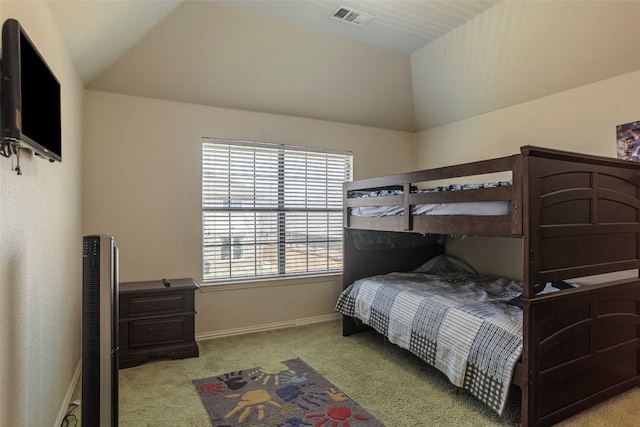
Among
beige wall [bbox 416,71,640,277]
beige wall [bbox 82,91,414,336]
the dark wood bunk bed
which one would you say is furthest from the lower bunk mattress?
beige wall [bbox 82,91,414,336]

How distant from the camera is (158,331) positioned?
295cm

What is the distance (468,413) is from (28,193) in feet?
8.20

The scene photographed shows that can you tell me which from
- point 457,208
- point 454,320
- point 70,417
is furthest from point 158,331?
point 457,208

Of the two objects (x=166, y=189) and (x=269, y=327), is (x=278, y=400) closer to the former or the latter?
(x=269, y=327)

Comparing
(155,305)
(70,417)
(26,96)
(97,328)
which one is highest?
(26,96)

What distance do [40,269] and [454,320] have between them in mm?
2299

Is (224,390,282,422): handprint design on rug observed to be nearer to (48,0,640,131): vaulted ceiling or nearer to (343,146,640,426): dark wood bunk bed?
(343,146,640,426): dark wood bunk bed

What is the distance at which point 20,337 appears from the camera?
1397 millimetres

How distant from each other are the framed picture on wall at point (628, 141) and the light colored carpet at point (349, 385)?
61.9 inches

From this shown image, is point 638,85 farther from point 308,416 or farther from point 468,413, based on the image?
point 308,416

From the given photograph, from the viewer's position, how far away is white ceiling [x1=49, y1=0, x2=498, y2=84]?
2.10 meters

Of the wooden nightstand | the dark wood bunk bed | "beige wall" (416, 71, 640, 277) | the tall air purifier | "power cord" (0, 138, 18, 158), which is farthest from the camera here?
the wooden nightstand

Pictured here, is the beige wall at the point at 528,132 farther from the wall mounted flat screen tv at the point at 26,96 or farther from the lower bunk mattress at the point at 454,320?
the wall mounted flat screen tv at the point at 26,96

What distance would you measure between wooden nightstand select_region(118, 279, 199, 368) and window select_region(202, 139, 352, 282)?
0.49m
